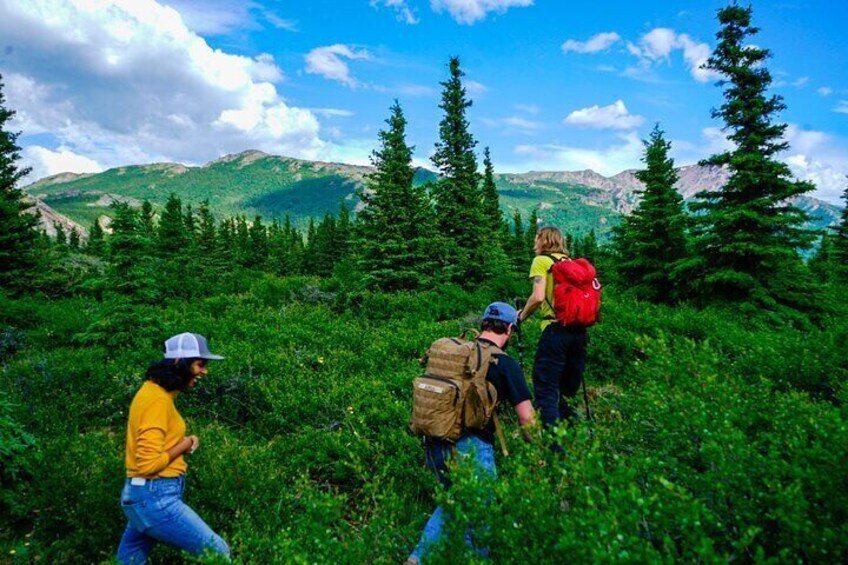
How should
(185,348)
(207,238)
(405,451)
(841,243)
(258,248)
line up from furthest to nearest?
(258,248) < (207,238) < (841,243) < (405,451) < (185,348)

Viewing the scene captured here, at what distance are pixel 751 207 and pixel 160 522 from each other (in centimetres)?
1538

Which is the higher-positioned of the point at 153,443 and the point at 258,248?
the point at 153,443

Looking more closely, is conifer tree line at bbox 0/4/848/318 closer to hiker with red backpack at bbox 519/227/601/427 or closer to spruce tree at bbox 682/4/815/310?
spruce tree at bbox 682/4/815/310

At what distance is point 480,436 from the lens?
369cm

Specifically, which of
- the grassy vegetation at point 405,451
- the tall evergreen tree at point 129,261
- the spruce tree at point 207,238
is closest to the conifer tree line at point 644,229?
the tall evergreen tree at point 129,261

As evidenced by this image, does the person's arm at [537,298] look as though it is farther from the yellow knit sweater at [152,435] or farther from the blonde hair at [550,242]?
Answer: the yellow knit sweater at [152,435]

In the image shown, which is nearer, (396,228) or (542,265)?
(542,265)

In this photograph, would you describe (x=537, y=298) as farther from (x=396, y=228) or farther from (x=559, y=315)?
(x=396, y=228)

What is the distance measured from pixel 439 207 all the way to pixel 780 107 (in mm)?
13065

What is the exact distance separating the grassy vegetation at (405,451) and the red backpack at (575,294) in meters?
0.78

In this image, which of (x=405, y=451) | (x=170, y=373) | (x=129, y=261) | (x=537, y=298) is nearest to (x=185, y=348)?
(x=170, y=373)

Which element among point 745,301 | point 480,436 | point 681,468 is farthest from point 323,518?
point 745,301

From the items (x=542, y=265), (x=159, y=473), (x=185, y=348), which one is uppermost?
(x=542, y=265)

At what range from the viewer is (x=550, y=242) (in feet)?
17.0
